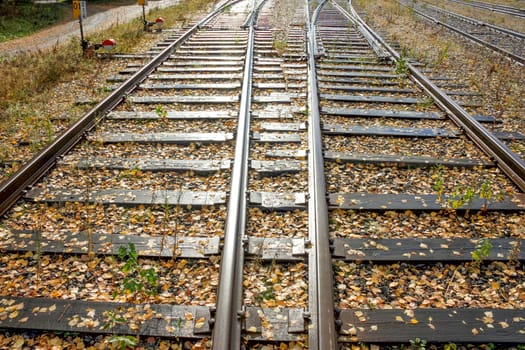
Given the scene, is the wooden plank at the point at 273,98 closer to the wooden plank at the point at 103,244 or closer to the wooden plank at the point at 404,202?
the wooden plank at the point at 404,202

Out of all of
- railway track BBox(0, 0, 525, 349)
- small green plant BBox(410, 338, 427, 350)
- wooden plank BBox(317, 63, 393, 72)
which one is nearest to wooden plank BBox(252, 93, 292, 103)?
railway track BBox(0, 0, 525, 349)

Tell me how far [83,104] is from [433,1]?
24274mm

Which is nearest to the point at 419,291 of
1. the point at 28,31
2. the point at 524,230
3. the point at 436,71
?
the point at 524,230

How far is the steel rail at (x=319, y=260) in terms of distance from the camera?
271 centimetres

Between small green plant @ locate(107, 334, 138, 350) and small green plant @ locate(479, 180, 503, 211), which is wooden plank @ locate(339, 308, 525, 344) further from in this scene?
small green plant @ locate(479, 180, 503, 211)

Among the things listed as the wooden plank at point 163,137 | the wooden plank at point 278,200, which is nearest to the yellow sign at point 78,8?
the wooden plank at point 163,137

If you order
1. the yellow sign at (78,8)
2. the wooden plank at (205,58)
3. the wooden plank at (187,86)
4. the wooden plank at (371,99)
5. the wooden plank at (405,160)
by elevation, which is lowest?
the wooden plank at (405,160)

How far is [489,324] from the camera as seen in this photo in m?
2.85

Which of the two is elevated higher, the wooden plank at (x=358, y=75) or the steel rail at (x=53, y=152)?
the wooden plank at (x=358, y=75)

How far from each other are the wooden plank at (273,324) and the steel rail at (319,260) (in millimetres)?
93

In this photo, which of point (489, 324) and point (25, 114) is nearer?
point (489, 324)

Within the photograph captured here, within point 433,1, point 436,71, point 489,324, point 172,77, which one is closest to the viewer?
point 489,324

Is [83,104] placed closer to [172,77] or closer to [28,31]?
[172,77]

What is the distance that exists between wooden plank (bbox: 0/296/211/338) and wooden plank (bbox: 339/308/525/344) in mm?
983
